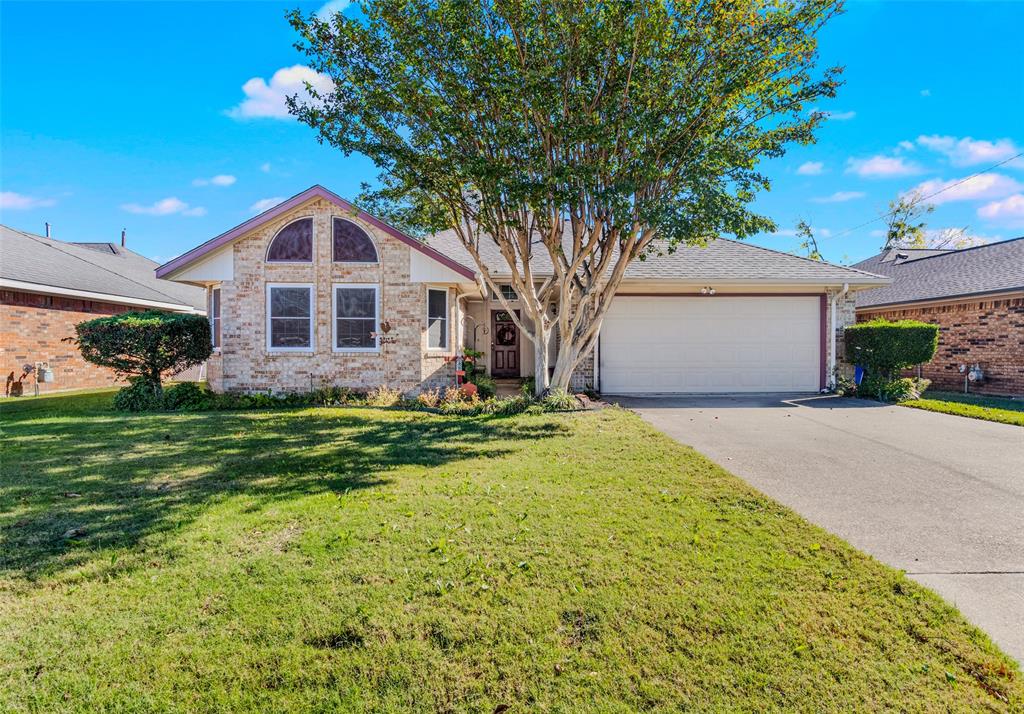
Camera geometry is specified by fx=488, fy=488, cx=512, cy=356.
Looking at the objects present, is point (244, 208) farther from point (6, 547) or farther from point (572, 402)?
point (6, 547)

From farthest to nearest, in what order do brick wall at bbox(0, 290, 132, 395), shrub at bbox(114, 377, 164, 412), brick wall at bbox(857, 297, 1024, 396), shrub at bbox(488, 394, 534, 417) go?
brick wall at bbox(857, 297, 1024, 396)
brick wall at bbox(0, 290, 132, 395)
shrub at bbox(114, 377, 164, 412)
shrub at bbox(488, 394, 534, 417)

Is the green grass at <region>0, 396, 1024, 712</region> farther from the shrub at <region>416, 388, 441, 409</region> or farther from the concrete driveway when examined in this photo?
the shrub at <region>416, 388, 441, 409</region>

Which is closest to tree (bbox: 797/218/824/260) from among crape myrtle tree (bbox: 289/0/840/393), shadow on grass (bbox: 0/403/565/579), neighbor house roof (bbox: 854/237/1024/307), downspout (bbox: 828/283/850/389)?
neighbor house roof (bbox: 854/237/1024/307)

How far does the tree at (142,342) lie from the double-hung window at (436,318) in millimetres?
4959

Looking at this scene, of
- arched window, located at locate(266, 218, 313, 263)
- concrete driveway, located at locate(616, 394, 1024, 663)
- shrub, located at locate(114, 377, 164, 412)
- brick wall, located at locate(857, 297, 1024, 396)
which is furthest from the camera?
brick wall, located at locate(857, 297, 1024, 396)

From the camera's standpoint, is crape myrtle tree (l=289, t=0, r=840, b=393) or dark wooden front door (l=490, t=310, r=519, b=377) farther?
dark wooden front door (l=490, t=310, r=519, b=377)

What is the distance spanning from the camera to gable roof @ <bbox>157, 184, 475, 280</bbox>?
10.8 metres

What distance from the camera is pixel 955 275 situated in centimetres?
1520

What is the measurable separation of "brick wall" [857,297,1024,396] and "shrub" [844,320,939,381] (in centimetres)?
290

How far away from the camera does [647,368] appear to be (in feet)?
41.0

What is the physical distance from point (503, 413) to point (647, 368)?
479 centimetres

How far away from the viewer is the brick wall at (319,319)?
11.2 m

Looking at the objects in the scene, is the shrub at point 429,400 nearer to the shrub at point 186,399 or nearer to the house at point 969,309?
the shrub at point 186,399

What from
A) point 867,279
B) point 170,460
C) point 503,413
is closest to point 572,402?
point 503,413
